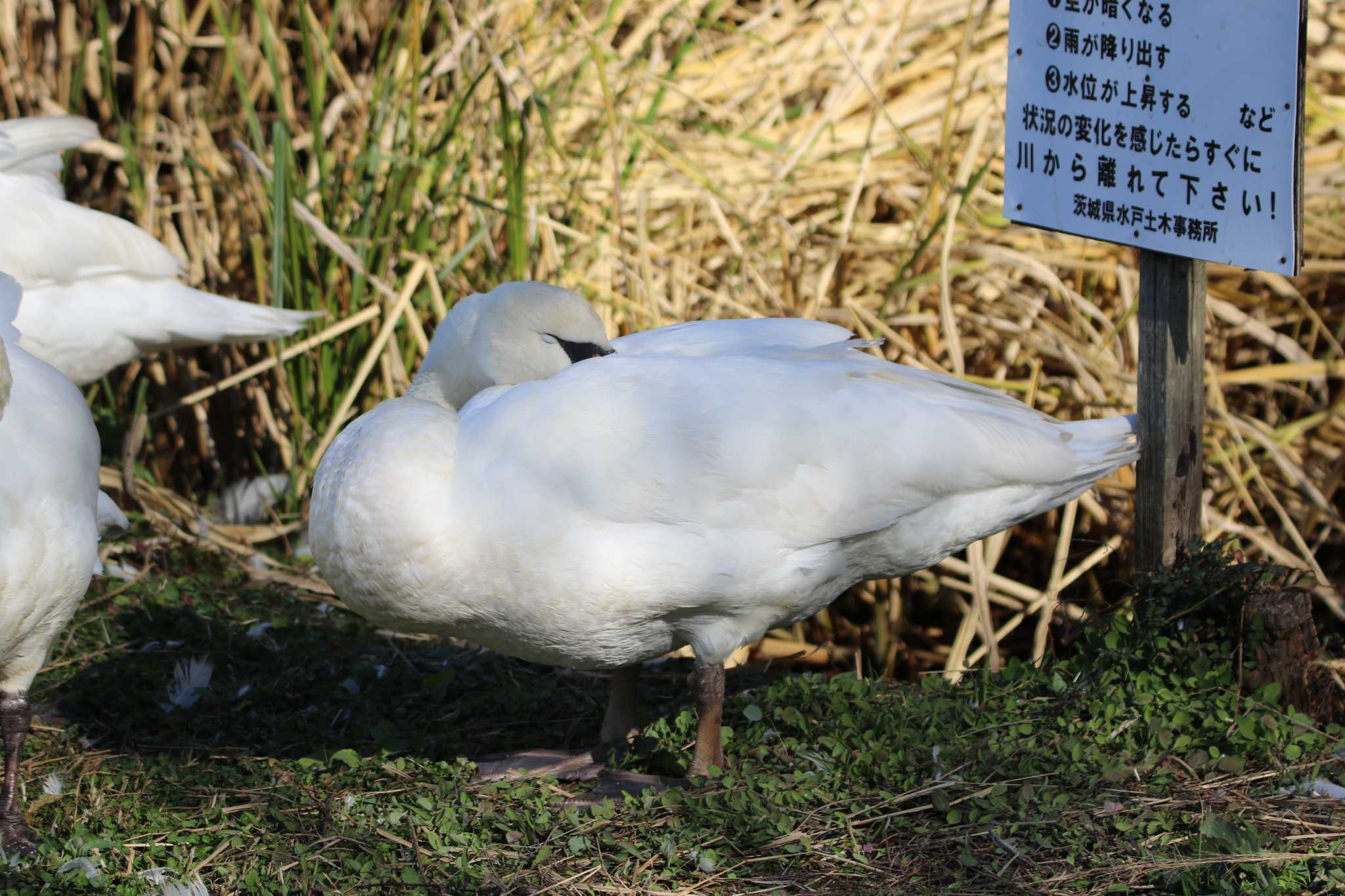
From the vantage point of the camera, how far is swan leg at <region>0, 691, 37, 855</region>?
291 centimetres

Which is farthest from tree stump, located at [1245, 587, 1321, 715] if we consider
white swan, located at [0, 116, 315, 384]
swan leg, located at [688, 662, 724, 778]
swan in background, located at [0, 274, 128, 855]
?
white swan, located at [0, 116, 315, 384]

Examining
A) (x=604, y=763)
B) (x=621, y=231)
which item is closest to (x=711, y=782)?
(x=604, y=763)

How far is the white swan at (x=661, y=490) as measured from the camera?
2799 millimetres

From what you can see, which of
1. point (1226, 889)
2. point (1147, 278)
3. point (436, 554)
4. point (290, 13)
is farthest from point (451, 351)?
point (290, 13)

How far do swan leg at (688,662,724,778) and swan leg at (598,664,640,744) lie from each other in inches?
14.0

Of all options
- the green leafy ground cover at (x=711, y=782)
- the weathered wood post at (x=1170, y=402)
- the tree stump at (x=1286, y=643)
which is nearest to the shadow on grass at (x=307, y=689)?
the green leafy ground cover at (x=711, y=782)

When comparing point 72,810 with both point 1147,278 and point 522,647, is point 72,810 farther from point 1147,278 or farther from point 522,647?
point 1147,278

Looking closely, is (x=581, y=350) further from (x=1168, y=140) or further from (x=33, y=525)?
(x=1168, y=140)

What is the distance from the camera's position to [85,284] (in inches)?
179

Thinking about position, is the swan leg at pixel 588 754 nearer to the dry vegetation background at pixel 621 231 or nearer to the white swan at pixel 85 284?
the dry vegetation background at pixel 621 231

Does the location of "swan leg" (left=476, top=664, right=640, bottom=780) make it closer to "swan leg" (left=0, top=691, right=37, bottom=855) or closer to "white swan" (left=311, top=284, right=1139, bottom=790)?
"white swan" (left=311, top=284, right=1139, bottom=790)

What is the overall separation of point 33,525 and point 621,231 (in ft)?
8.01

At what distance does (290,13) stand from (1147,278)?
3.74 m

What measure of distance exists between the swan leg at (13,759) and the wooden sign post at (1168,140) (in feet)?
8.28
